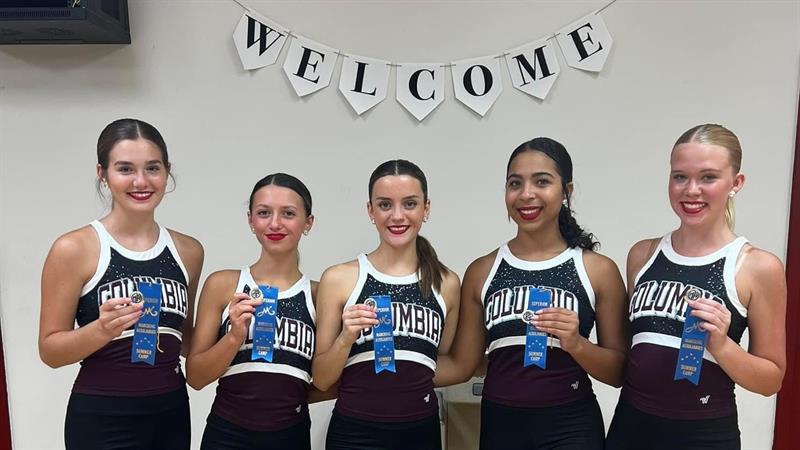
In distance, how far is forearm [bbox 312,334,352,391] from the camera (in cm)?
152

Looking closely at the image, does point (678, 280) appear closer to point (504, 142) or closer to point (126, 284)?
point (504, 142)

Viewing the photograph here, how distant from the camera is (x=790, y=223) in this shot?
2326 mm

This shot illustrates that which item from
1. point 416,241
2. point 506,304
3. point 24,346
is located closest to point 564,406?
point 506,304

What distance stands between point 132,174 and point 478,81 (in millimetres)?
1445

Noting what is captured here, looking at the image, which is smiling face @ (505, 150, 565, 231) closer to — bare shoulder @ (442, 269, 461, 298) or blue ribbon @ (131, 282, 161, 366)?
bare shoulder @ (442, 269, 461, 298)

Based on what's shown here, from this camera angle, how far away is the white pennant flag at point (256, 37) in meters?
2.37

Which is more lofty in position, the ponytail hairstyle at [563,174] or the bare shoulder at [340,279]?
the ponytail hairstyle at [563,174]

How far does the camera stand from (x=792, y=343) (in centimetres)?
238

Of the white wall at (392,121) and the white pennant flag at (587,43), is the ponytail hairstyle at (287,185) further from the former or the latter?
the white pennant flag at (587,43)

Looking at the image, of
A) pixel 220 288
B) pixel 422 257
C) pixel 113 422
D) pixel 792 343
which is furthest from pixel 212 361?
pixel 792 343

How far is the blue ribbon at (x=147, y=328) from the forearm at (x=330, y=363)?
448 millimetres

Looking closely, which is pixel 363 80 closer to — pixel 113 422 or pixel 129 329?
pixel 129 329

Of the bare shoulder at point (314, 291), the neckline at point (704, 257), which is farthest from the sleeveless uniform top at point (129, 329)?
the neckline at point (704, 257)

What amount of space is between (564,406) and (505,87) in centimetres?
138
